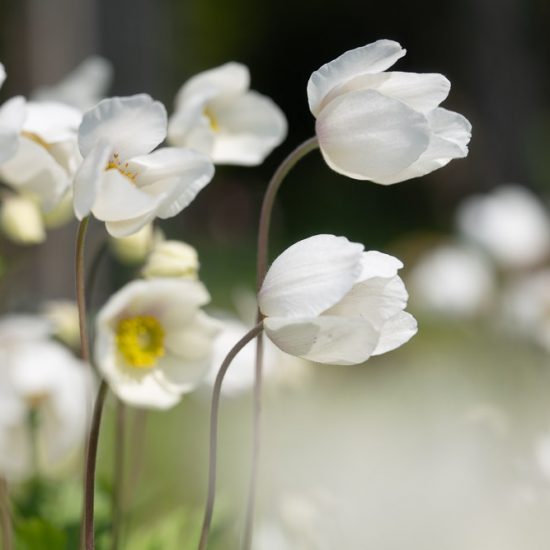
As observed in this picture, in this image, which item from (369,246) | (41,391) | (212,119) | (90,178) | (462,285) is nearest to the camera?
(90,178)

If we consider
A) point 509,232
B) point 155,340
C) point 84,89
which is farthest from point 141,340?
point 509,232

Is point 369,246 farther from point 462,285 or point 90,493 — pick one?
point 90,493

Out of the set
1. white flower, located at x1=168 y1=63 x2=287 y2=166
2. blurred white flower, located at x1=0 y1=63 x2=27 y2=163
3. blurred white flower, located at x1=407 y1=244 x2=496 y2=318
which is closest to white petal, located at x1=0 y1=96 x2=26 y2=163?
blurred white flower, located at x1=0 y1=63 x2=27 y2=163

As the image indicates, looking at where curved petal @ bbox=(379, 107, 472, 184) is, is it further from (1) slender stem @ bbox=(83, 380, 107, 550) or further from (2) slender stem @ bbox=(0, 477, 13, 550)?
(2) slender stem @ bbox=(0, 477, 13, 550)

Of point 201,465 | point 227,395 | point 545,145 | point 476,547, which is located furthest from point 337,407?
point 545,145

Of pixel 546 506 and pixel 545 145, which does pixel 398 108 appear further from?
pixel 545 145

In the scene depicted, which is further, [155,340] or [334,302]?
[155,340]
